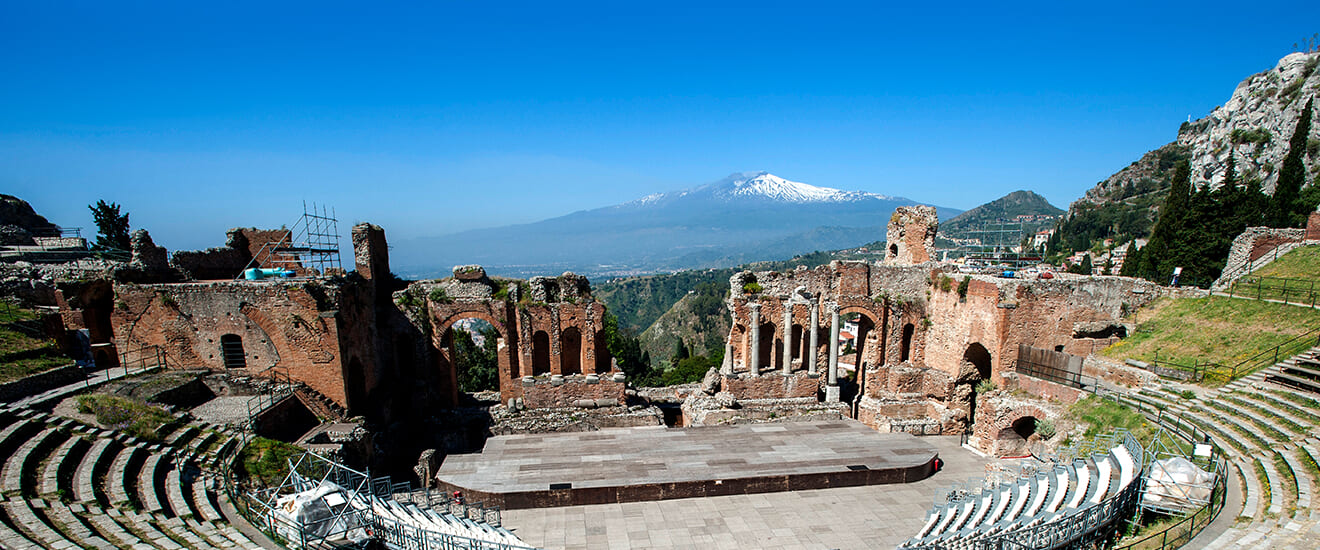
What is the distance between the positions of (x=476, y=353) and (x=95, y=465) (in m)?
33.6

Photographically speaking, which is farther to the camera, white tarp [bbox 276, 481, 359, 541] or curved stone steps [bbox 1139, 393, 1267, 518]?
curved stone steps [bbox 1139, 393, 1267, 518]

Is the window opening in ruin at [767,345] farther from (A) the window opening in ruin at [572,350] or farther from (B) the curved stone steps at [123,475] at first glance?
(B) the curved stone steps at [123,475]

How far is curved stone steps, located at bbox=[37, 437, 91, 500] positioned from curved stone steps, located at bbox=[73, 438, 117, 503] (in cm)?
9

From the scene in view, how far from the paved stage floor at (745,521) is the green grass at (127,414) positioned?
8.90m

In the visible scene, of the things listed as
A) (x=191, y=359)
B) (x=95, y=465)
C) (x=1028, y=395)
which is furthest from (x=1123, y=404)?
(x=191, y=359)

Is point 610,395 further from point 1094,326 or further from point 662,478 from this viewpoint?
point 1094,326

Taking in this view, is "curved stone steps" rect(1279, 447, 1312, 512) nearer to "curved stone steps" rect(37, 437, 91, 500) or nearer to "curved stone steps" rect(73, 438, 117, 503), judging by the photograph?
"curved stone steps" rect(73, 438, 117, 503)

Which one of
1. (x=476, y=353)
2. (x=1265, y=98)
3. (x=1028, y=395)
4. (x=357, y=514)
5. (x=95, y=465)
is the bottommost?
(x=476, y=353)

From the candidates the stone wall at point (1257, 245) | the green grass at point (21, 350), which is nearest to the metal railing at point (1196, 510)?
the stone wall at point (1257, 245)

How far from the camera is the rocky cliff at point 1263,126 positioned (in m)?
59.8

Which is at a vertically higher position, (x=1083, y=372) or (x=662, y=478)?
(x=1083, y=372)

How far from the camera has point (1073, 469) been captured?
13516 millimetres

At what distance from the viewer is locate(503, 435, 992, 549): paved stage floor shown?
13250 millimetres

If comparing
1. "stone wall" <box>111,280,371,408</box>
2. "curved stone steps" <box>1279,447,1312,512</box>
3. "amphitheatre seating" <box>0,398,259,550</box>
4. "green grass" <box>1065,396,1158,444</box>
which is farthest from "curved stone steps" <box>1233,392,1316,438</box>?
"stone wall" <box>111,280,371,408</box>
